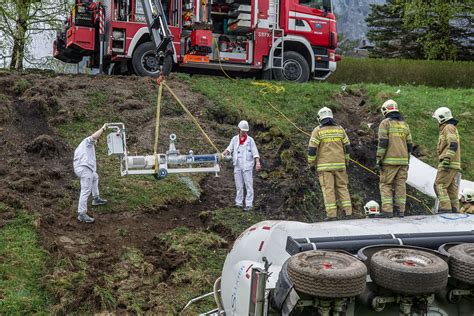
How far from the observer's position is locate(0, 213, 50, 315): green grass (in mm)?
7172

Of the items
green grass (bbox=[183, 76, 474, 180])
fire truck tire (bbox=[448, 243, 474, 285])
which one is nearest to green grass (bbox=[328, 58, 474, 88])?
green grass (bbox=[183, 76, 474, 180])

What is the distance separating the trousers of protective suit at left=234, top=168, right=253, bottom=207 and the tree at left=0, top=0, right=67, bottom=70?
15.4 m

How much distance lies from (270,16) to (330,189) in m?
9.01

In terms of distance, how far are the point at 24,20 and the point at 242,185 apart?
16028 mm

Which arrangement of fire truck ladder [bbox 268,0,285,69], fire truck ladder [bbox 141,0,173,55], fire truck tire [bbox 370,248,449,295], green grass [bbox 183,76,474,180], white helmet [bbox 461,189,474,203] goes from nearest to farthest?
fire truck tire [bbox 370,248,449,295], white helmet [bbox 461,189,474,203], fire truck ladder [bbox 141,0,173,55], green grass [bbox 183,76,474,180], fire truck ladder [bbox 268,0,285,69]

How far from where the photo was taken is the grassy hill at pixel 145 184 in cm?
791

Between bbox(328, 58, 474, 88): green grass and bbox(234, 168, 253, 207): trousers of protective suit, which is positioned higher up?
bbox(328, 58, 474, 88): green grass

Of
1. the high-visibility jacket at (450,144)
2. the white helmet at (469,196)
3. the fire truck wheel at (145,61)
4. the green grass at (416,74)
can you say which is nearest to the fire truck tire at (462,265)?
the white helmet at (469,196)

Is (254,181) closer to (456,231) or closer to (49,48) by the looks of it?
(456,231)

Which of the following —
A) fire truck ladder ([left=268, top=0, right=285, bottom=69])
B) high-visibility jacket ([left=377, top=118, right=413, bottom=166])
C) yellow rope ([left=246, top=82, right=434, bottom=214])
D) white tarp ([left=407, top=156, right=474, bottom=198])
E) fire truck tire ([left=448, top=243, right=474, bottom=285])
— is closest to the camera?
fire truck tire ([left=448, top=243, right=474, bottom=285])

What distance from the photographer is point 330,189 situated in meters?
9.38

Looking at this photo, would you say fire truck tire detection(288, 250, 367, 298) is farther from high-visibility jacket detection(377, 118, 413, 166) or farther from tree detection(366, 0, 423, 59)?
tree detection(366, 0, 423, 59)

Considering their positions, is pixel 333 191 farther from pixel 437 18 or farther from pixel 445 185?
pixel 437 18

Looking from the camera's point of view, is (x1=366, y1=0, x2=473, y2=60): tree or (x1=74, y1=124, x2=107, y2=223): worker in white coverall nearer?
(x1=74, y1=124, x2=107, y2=223): worker in white coverall
